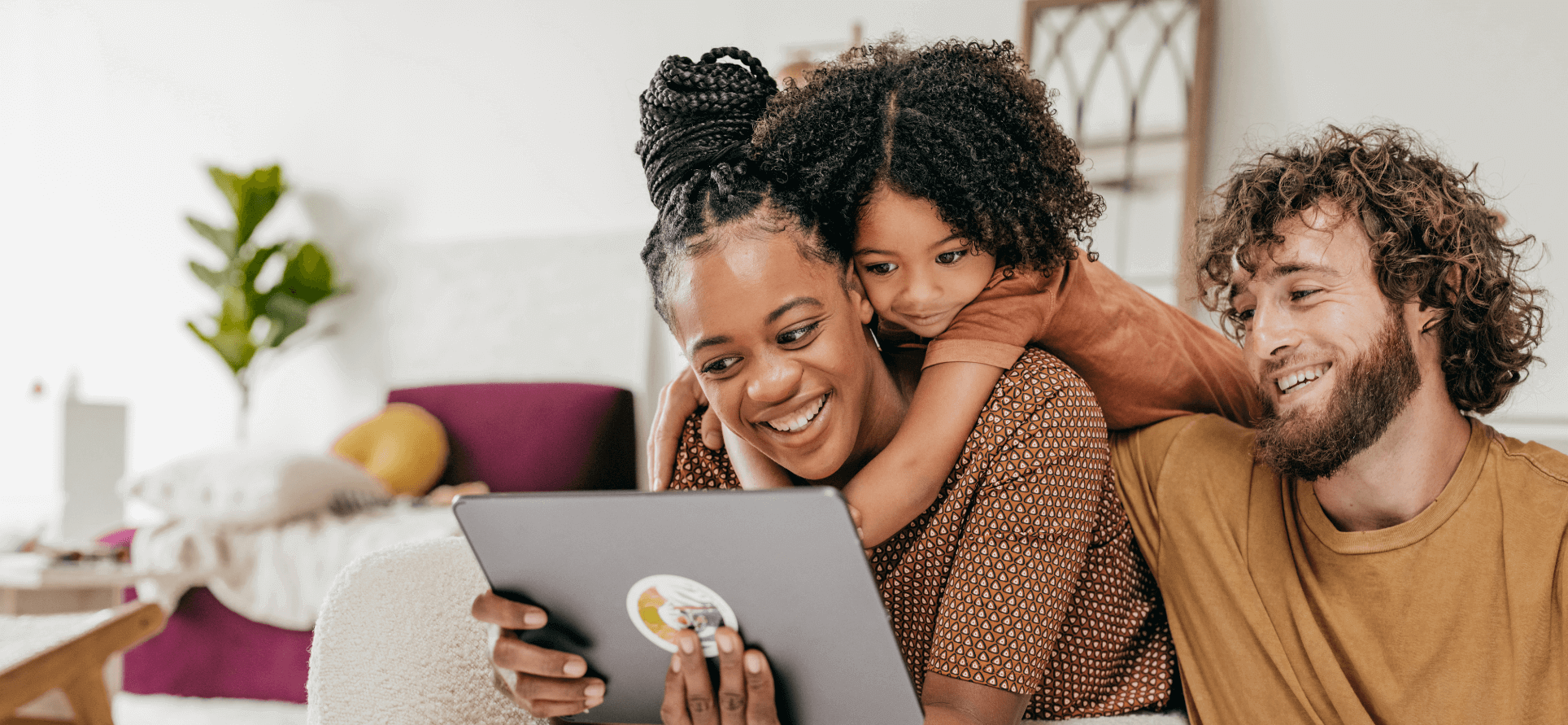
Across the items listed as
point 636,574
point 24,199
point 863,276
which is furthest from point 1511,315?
point 24,199

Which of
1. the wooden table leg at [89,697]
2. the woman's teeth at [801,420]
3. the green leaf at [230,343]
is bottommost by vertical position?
the wooden table leg at [89,697]

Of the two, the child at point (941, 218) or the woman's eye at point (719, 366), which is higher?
the child at point (941, 218)

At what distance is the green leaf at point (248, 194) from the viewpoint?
445 centimetres

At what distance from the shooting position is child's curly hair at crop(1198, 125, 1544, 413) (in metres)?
1.17

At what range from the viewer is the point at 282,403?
4891mm

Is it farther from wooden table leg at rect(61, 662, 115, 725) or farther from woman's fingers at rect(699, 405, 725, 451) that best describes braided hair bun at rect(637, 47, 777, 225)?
wooden table leg at rect(61, 662, 115, 725)

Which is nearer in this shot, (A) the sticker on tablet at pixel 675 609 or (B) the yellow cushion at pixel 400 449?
(A) the sticker on tablet at pixel 675 609

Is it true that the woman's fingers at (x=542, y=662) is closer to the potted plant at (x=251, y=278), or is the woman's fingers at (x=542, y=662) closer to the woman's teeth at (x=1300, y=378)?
the woman's teeth at (x=1300, y=378)

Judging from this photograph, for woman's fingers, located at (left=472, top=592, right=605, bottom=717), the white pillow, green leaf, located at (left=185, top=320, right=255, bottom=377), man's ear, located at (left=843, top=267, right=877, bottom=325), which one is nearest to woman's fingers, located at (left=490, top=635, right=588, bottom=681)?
woman's fingers, located at (left=472, top=592, right=605, bottom=717)

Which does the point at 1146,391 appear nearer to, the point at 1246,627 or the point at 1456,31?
the point at 1246,627

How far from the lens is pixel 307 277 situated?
14.7 ft

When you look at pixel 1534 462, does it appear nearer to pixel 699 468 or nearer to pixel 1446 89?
pixel 699 468

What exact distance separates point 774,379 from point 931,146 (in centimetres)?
34

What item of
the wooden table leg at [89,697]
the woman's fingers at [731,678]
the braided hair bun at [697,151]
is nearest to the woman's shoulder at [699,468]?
the braided hair bun at [697,151]
